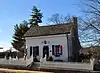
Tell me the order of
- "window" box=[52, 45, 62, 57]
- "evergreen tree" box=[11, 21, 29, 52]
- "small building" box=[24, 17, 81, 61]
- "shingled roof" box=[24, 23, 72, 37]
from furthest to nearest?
"evergreen tree" box=[11, 21, 29, 52] < "shingled roof" box=[24, 23, 72, 37] < "window" box=[52, 45, 62, 57] < "small building" box=[24, 17, 81, 61]

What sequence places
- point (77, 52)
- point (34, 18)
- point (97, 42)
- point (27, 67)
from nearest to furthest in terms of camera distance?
1. point (97, 42)
2. point (27, 67)
3. point (77, 52)
4. point (34, 18)

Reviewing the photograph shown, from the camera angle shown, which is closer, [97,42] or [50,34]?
[97,42]

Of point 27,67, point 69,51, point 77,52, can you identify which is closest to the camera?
point 27,67

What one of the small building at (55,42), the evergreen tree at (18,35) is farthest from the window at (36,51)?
the evergreen tree at (18,35)

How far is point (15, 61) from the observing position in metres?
38.7

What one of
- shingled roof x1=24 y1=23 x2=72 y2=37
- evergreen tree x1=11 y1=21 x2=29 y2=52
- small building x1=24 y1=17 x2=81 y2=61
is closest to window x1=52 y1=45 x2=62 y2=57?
small building x1=24 y1=17 x2=81 y2=61

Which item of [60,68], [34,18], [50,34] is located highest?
[34,18]

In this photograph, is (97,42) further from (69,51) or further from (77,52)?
(77,52)

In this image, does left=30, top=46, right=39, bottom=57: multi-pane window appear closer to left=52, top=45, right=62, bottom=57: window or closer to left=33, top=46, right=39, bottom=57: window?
left=33, top=46, right=39, bottom=57: window

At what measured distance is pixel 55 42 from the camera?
139ft

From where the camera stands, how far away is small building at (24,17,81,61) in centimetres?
4175

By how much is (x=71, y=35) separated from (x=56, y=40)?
250cm

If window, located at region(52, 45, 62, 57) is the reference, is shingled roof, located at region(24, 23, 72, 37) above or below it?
above

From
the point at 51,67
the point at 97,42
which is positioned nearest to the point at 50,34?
the point at 51,67
